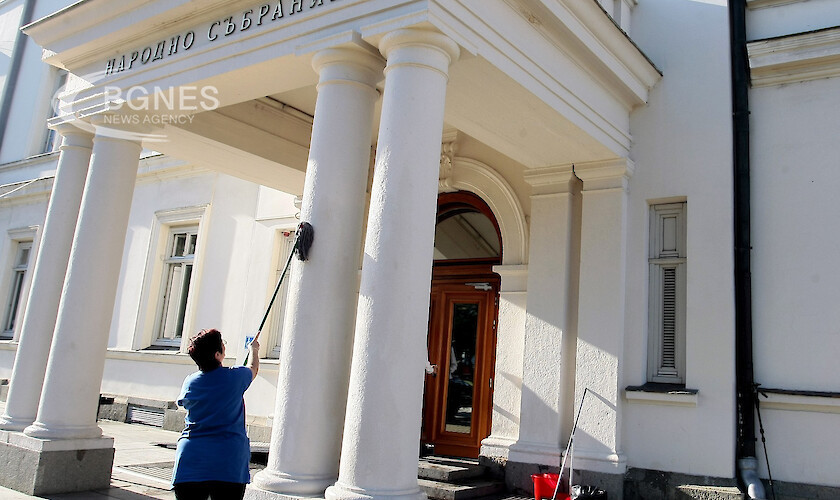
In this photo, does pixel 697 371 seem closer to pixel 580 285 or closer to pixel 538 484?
pixel 580 285

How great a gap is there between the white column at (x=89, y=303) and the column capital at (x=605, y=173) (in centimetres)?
459

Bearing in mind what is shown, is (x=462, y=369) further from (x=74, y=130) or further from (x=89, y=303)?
(x=74, y=130)

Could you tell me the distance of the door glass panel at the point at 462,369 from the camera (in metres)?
8.17

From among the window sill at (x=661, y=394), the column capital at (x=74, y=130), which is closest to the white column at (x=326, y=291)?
the window sill at (x=661, y=394)

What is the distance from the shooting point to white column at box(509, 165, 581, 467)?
697 centimetres

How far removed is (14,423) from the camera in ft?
22.2

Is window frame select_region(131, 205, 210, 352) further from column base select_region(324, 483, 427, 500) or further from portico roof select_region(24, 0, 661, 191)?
column base select_region(324, 483, 427, 500)

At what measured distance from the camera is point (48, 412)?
Result: 6395 millimetres

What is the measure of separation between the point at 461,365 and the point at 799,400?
3.60 m

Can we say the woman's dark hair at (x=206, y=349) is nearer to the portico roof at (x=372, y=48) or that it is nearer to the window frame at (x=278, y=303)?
the portico roof at (x=372, y=48)

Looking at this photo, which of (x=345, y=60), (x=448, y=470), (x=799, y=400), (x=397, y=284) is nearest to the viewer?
(x=397, y=284)

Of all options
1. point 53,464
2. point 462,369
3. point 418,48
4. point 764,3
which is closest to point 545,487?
point 462,369

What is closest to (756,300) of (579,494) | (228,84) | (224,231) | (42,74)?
(579,494)

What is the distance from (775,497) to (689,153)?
10.5 feet
